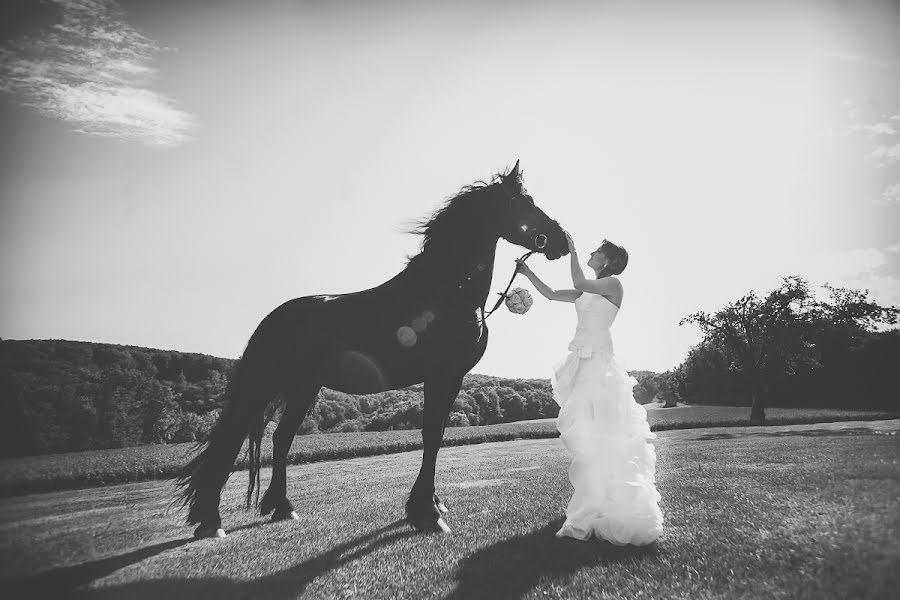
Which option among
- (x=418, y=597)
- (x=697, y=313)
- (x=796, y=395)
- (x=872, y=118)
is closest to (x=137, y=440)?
(x=418, y=597)

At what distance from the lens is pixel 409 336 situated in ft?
15.9

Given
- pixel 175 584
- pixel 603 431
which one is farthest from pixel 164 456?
pixel 603 431

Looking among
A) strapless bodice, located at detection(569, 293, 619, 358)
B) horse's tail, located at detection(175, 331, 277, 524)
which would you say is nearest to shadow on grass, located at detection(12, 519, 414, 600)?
horse's tail, located at detection(175, 331, 277, 524)

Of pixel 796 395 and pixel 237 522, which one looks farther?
pixel 796 395

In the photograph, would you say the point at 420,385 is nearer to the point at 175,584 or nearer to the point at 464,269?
the point at 464,269

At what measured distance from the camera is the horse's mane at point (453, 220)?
16.9 ft

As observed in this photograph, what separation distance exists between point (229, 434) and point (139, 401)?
14768mm

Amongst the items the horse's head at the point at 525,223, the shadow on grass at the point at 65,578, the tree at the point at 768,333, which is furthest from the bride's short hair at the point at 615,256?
the tree at the point at 768,333

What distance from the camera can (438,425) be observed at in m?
4.91

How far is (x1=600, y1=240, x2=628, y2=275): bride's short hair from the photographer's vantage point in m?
5.25

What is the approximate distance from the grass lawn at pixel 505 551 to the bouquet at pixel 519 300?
8.44ft

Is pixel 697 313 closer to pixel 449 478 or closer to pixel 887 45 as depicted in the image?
pixel 449 478

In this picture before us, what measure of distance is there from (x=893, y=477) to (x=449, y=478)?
7.90 m

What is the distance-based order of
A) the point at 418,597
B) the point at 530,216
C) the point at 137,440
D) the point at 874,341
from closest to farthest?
1. the point at 418,597
2. the point at 874,341
3. the point at 530,216
4. the point at 137,440
